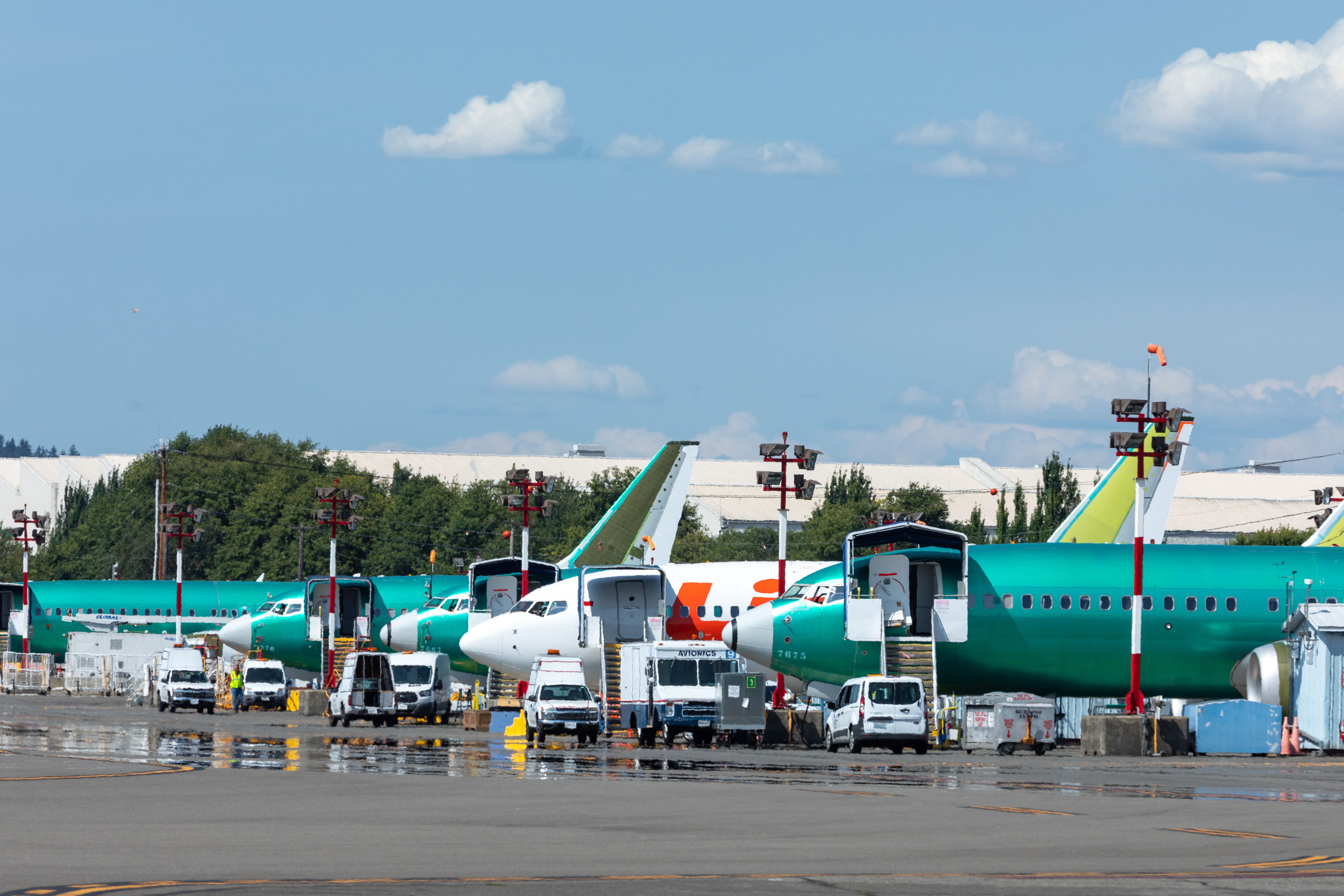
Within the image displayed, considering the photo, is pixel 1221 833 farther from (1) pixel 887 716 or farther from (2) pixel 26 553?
(2) pixel 26 553

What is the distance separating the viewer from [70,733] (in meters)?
51.2

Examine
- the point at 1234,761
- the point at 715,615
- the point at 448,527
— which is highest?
the point at 448,527

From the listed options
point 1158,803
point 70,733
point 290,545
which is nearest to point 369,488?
point 290,545

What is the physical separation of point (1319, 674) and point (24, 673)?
77396 millimetres

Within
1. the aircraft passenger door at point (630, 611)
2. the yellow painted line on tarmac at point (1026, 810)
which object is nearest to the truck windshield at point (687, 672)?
the aircraft passenger door at point (630, 611)

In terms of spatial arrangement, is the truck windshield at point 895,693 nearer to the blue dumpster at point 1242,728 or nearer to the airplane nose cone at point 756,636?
the airplane nose cone at point 756,636

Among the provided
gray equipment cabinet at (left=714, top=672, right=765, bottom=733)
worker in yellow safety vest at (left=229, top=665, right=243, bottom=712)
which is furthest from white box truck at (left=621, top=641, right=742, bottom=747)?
worker in yellow safety vest at (left=229, top=665, right=243, bottom=712)

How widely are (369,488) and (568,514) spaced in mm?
21482

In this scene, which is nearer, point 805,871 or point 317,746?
point 805,871

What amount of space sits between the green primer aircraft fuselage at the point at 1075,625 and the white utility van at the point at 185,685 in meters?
30.6

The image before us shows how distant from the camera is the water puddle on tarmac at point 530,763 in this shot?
104 feet

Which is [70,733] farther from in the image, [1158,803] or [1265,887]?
[1265,887]

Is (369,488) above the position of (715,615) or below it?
above

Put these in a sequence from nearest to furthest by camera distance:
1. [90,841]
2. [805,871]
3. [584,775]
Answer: [805,871] → [90,841] → [584,775]
